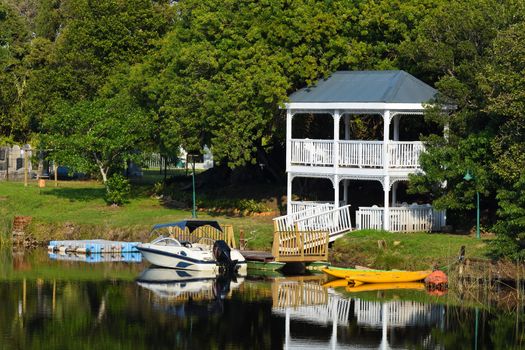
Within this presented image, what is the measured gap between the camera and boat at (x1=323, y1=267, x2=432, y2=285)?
147 ft

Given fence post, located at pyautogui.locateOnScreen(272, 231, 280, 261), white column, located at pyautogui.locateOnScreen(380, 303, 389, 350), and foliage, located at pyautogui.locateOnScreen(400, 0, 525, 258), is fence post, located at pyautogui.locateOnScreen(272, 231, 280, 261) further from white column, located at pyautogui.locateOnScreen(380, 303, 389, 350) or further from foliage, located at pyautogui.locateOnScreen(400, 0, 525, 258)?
white column, located at pyautogui.locateOnScreen(380, 303, 389, 350)

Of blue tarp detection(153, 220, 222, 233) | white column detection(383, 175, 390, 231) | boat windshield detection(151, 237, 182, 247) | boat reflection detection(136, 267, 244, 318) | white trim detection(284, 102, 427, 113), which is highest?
white trim detection(284, 102, 427, 113)

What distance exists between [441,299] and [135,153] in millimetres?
26849

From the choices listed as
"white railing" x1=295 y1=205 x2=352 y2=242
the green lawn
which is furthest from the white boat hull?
"white railing" x1=295 y1=205 x2=352 y2=242

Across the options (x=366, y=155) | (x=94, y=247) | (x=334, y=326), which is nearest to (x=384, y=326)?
(x=334, y=326)

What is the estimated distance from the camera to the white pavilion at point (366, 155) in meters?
50.9

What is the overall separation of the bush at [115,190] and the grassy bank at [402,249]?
16.2 m

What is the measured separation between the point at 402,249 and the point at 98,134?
21.4m

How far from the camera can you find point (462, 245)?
4609 cm

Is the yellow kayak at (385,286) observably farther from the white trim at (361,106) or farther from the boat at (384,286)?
the white trim at (361,106)

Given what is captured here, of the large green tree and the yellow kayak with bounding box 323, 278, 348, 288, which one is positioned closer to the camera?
the yellow kayak with bounding box 323, 278, 348, 288

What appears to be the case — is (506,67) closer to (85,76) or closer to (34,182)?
(85,76)

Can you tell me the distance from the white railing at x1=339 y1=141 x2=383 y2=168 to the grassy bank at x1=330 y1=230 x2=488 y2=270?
3.32 metres

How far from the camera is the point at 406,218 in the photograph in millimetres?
50938
